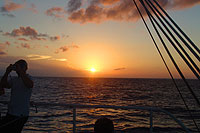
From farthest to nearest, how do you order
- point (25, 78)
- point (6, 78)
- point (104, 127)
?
point (6, 78) < point (25, 78) < point (104, 127)

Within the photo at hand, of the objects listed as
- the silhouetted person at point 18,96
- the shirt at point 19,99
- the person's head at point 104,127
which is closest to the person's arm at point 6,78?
the silhouetted person at point 18,96

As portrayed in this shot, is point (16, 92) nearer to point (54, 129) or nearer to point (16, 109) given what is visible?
point (16, 109)

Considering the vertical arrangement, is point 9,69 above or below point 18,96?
above

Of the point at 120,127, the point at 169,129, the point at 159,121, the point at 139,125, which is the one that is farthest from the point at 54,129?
the point at 159,121

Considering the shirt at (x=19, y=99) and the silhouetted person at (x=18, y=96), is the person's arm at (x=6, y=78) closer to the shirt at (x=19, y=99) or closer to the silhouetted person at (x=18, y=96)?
the silhouetted person at (x=18, y=96)

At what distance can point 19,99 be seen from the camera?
2748 millimetres

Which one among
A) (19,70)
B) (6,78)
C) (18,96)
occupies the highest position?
(19,70)

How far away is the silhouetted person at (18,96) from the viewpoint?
269 cm

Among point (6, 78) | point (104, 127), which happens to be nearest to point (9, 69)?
point (6, 78)

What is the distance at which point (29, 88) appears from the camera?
282 centimetres

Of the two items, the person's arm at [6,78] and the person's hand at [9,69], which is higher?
the person's hand at [9,69]

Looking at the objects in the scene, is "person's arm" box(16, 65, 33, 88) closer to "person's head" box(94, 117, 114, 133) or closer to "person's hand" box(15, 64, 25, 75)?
"person's hand" box(15, 64, 25, 75)

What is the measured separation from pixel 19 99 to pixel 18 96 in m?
0.05

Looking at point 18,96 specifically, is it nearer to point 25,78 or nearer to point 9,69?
point 25,78
